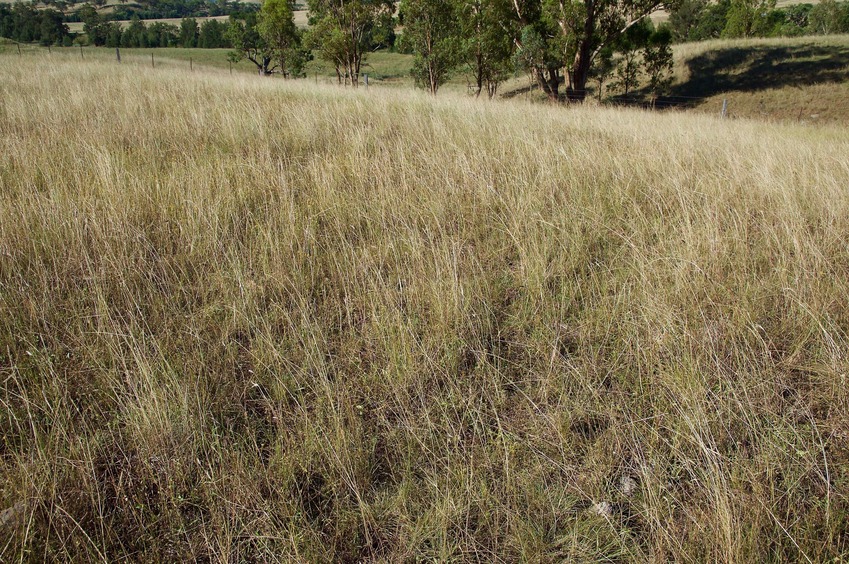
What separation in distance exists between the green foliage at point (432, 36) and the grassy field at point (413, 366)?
21.0 metres

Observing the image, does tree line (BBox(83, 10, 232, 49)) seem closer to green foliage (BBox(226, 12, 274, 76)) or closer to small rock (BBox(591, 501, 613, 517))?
green foliage (BBox(226, 12, 274, 76))

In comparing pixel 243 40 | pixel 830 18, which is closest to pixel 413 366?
pixel 243 40

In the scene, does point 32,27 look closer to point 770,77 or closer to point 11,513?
point 770,77

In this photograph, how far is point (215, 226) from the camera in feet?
10.7

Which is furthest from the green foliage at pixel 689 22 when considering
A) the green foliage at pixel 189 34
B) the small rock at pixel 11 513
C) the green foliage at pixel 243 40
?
the green foliage at pixel 189 34

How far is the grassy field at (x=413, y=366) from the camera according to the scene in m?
1.54

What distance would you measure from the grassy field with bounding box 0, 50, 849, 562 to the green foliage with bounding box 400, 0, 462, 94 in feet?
68.8

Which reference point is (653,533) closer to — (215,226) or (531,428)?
(531,428)

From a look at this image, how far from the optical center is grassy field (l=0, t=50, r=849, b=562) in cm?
154

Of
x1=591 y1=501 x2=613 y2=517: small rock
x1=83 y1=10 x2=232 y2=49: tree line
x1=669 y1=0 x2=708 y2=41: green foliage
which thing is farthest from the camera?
x1=83 y1=10 x2=232 y2=49: tree line

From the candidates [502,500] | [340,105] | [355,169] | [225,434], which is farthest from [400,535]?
[340,105]

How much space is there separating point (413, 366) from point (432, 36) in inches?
986

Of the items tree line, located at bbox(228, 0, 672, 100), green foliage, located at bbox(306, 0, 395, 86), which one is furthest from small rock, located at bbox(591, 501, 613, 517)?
green foliage, located at bbox(306, 0, 395, 86)

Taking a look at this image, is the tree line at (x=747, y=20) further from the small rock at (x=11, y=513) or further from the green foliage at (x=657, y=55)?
the small rock at (x=11, y=513)
